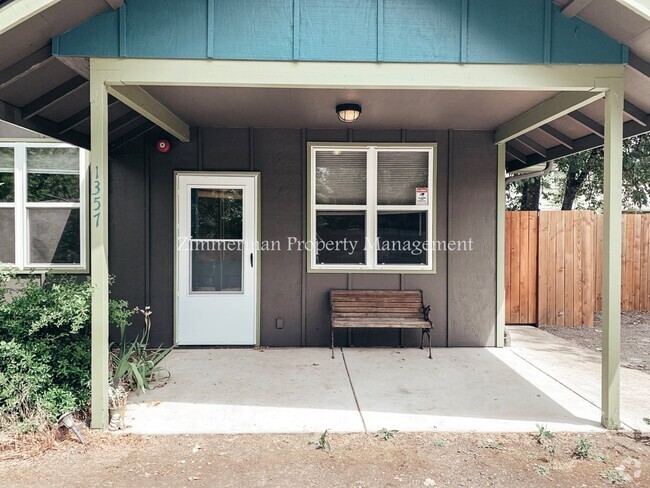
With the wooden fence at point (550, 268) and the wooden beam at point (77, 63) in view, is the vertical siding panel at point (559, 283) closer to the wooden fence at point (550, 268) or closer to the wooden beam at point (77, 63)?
the wooden fence at point (550, 268)

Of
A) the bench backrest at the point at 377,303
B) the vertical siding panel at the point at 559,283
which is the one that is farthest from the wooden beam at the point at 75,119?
the vertical siding panel at the point at 559,283

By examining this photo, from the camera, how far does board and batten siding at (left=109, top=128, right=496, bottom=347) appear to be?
5.55 metres

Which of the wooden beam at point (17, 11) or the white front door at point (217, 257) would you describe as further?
the white front door at point (217, 257)

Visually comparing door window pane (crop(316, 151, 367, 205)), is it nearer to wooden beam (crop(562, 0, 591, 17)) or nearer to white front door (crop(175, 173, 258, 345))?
white front door (crop(175, 173, 258, 345))

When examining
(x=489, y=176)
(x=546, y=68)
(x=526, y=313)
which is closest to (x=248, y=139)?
(x=489, y=176)

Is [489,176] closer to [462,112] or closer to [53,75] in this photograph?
[462,112]

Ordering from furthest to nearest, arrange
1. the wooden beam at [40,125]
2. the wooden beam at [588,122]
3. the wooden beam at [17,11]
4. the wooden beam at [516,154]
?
1. the wooden beam at [516,154]
2. the wooden beam at [588,122]
3. the wooden beam at [40,125]
4. the wooden beam at [17,11]

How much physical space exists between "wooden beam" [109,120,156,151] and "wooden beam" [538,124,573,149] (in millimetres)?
4605

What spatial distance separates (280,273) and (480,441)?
3.08 meters

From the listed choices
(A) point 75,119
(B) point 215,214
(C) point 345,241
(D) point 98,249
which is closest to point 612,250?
(C) point 345,241

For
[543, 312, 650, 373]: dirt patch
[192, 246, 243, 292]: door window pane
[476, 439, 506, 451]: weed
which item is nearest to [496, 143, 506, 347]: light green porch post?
[543, 312, 650, 373]: dirt patch

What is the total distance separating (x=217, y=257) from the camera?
5.59 metres

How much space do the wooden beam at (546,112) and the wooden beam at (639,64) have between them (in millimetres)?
287

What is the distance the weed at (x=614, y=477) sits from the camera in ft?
8.85
